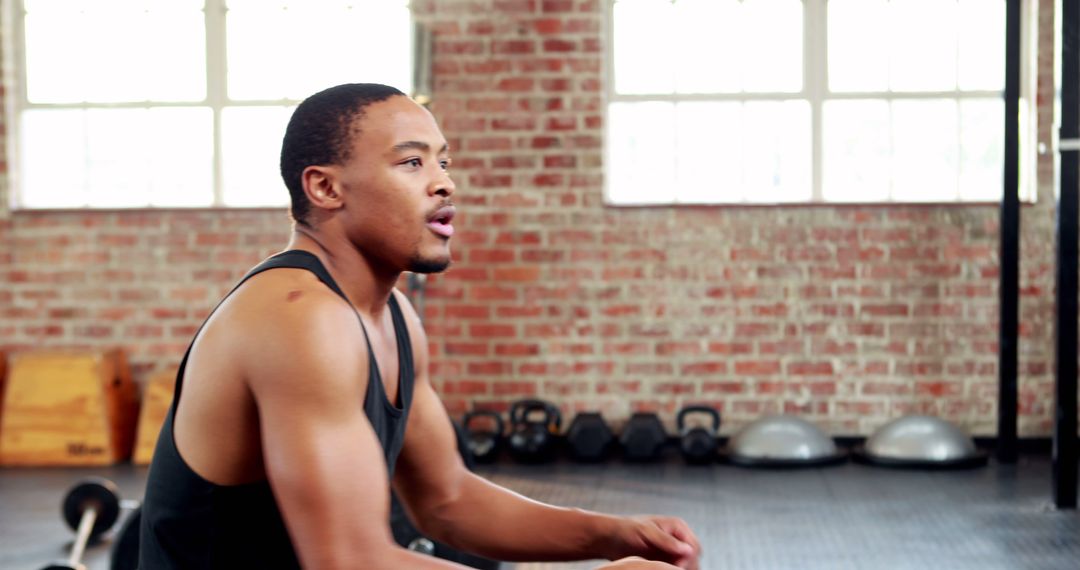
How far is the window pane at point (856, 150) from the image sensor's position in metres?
4.89

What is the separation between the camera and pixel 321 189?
4.52ft

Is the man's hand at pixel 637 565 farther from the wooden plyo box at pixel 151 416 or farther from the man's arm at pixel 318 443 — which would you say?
the wooden plyo box at pixel 151 416

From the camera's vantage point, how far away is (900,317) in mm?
4879

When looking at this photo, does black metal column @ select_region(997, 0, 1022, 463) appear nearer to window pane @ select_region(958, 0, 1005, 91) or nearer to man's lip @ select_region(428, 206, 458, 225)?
window pane @ select_region(958, 0, 1005, 91)

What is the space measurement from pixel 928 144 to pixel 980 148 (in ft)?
0.71

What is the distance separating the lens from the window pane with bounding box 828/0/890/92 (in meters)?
4.88

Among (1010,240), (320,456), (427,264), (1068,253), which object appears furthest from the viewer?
(1010,240)

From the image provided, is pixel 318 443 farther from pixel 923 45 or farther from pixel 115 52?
pixel 115 52

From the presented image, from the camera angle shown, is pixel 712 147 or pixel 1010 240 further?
pixel 712 147

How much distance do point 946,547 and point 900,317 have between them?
168 cm

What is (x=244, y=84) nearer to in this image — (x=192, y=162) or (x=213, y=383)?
(x=192, y=162)

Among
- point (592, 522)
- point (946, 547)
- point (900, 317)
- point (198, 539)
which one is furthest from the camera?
point (900, 317)

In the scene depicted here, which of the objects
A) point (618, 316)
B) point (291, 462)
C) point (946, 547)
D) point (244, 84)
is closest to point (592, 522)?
point (291, 462)

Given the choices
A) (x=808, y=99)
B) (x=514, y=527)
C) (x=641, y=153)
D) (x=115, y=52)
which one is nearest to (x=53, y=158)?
(x=115, y=52)
